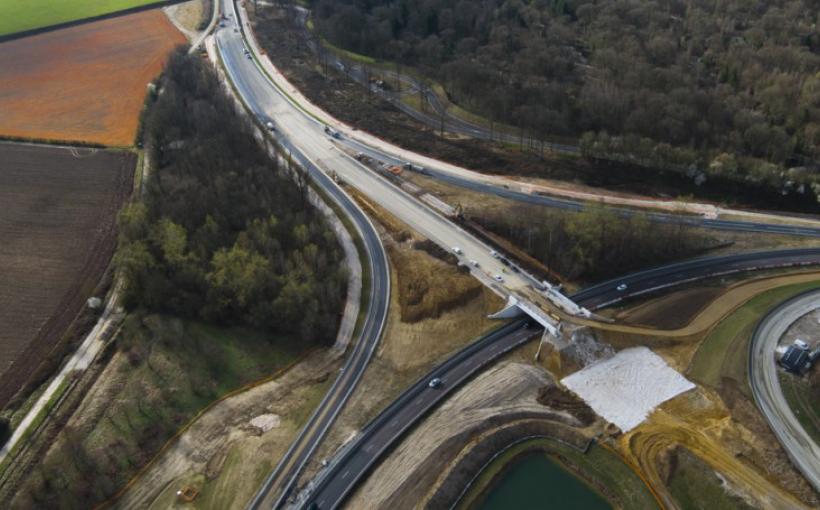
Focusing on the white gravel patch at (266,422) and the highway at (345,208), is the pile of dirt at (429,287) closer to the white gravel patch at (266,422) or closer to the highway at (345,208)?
the highway at (345,208)

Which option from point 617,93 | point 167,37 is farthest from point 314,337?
point 167,37

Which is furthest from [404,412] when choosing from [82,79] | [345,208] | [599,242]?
[82,79]

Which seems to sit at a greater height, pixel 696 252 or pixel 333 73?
pixel 333 73

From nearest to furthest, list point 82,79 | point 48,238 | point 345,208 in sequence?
point 48,238 < point 345,208 < point 82,79

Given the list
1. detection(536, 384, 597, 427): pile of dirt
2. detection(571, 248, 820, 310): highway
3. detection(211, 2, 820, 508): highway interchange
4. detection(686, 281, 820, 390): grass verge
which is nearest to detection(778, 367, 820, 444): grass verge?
detection(686, 281, 820, 390): grass verge

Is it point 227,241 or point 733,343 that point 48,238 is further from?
point 733,343

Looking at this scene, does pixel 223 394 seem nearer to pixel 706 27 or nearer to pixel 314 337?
pixel 314 337
